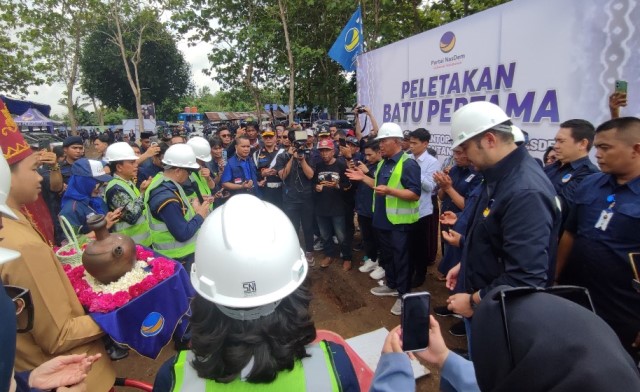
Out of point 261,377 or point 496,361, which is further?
point 261,377

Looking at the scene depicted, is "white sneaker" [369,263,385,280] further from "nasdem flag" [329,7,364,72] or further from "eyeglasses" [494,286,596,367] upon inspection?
"nasdem flag" [329,7,364,72]

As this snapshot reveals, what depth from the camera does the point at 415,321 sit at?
1.15m

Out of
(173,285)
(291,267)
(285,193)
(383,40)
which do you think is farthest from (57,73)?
(291,267)

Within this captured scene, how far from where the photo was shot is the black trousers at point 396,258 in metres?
4.05

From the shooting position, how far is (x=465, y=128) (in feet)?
7.13

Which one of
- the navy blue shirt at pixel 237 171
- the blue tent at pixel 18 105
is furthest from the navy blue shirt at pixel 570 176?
the blue tent at pixel 18 105

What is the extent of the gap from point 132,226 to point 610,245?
14.3ft

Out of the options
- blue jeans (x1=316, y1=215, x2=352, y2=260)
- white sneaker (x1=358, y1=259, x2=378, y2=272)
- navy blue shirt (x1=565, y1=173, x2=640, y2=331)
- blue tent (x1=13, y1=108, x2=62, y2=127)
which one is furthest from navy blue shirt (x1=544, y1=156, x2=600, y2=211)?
blue tent (x1=13, y1=108, x2=62, y2=127)

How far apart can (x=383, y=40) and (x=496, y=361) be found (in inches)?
674

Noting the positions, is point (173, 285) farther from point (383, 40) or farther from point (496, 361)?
point (383, 40)

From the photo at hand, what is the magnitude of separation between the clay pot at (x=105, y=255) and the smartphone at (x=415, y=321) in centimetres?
200

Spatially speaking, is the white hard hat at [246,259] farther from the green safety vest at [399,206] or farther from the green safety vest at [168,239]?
the green safety vest at [399,206]

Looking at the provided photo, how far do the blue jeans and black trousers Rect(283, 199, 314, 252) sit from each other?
175mm

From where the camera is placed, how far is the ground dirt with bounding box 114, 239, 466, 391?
10.8 feet
